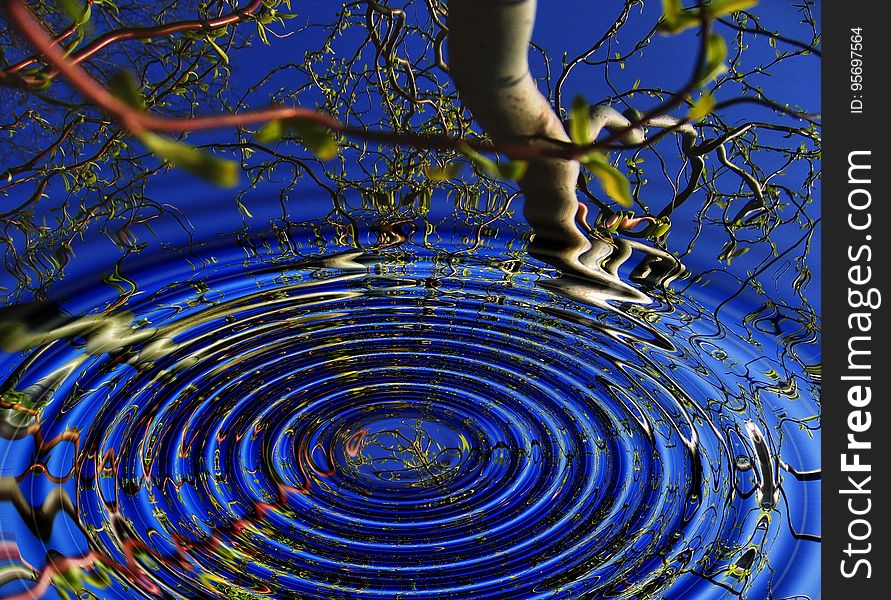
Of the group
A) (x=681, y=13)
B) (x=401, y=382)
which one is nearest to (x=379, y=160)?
(x=401, y=382)

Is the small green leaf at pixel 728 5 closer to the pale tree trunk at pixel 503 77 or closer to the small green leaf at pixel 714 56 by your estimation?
the small green leaf at pixel 714 56

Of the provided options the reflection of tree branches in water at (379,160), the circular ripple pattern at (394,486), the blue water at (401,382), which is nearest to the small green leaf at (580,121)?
the reflection of tree branches in water at (379,160)

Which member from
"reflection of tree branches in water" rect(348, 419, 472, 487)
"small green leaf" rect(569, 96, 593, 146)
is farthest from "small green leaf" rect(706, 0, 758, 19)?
"reflection of tree branches in water" rect(348, 419, 472, 487)

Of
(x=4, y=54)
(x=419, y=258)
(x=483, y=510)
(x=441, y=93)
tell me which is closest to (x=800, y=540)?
(x=483, y=510)

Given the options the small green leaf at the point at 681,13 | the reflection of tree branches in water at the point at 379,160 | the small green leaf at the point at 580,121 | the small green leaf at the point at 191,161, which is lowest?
the small green leaf at the point at 191,161

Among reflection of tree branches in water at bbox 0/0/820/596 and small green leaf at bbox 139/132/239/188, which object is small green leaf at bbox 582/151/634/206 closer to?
small green leaf at bbox 139/132/239/188

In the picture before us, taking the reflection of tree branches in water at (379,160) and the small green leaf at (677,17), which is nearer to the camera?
the small green leaf at (677,17)

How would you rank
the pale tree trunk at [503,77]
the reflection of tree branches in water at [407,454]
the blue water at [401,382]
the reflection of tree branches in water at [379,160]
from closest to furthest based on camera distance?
the pale tree trunk at [503,77]
the reflection of tree branches in water at [379,160]
the blue water at [401,382]
the reflection of tree branches in water at [407,454]

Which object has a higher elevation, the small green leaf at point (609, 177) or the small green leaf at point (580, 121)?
the small green leaf at point (580, 121)
